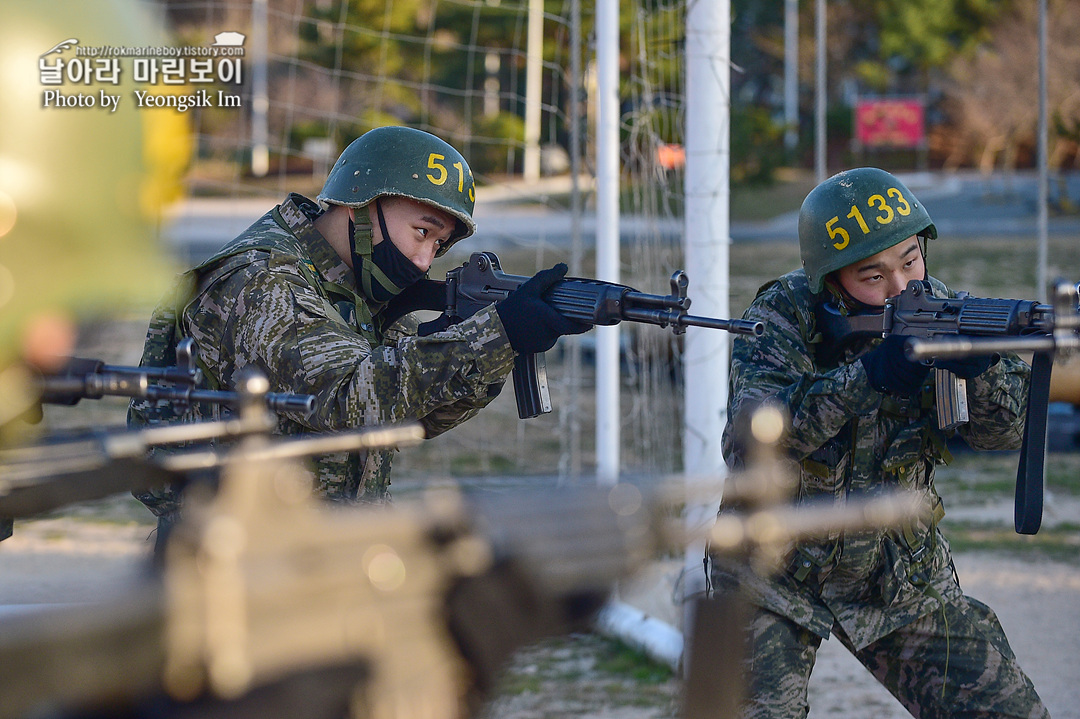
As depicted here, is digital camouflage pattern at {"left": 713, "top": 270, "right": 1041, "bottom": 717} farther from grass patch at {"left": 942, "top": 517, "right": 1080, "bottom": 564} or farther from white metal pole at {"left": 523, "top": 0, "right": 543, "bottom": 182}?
white metal pole at {"left": 523, "top": 0, "right": 543, "bottom": 182}

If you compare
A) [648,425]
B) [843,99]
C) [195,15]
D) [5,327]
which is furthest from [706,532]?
[843,99]

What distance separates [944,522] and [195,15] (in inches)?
278

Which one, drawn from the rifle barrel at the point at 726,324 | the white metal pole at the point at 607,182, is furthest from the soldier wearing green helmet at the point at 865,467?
the white metal pole at the point at 607,182

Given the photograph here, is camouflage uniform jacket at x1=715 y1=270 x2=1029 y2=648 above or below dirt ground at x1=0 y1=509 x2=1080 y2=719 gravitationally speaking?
above

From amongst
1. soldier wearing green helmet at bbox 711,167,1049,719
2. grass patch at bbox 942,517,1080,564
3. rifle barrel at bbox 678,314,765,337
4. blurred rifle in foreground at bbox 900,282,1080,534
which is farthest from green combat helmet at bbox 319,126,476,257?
grass patch at bbox 942,517,1080,564

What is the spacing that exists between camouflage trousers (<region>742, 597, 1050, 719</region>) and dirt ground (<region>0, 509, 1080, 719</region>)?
3.82 ft

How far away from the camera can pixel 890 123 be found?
39406mm

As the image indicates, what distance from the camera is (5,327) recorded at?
2018 millimetres

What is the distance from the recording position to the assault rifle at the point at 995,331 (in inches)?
122

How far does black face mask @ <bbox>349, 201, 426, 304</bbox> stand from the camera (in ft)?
11.9

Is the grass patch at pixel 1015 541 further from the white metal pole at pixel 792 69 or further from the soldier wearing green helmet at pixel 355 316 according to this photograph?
the white metal pole at pixel 792 69

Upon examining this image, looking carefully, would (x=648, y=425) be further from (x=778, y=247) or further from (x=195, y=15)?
(x=778, y=247)

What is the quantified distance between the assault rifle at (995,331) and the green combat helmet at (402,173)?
3.98 ft

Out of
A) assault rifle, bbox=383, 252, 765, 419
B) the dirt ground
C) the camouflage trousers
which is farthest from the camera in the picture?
the dirt ground
